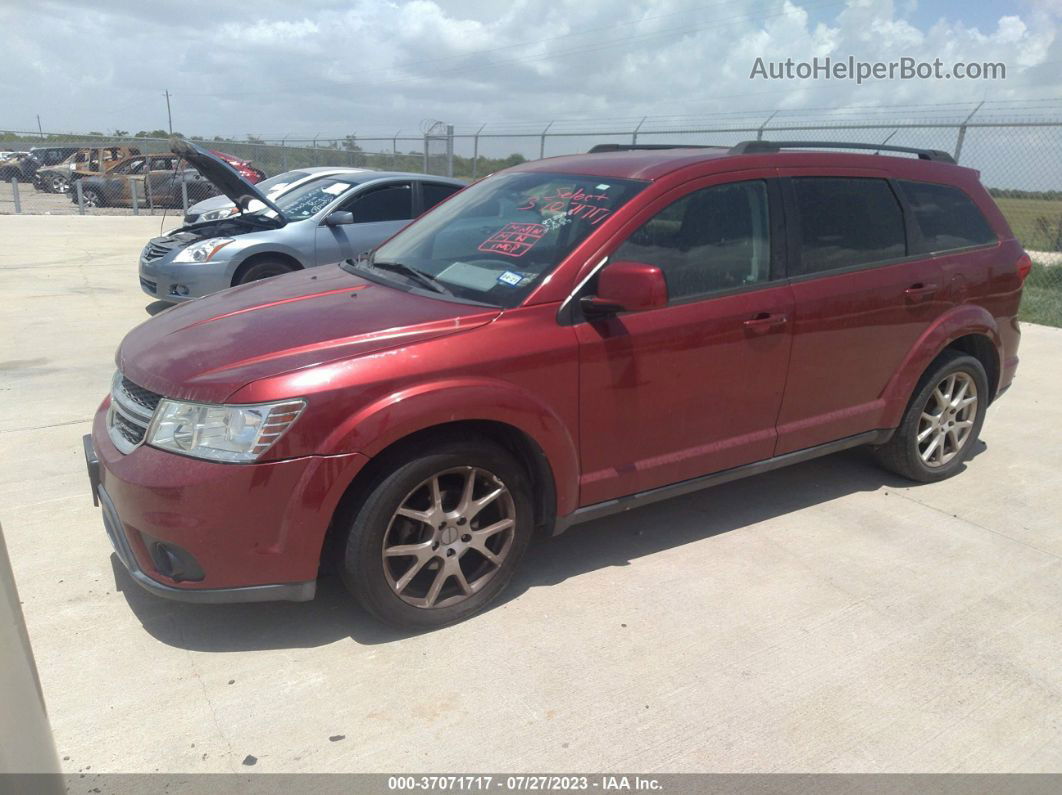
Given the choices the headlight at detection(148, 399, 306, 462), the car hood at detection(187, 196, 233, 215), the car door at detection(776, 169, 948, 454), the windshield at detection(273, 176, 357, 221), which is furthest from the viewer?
the car hood at detection(187, 196, 233, 215)

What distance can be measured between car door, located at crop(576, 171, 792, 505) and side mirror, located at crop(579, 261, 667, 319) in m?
0.08

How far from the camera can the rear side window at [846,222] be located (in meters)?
4.01

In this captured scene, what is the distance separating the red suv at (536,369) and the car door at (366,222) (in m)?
4.09

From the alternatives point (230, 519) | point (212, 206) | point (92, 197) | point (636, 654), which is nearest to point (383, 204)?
point (212, 206)

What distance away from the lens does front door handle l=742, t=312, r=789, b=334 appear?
376 centimetres

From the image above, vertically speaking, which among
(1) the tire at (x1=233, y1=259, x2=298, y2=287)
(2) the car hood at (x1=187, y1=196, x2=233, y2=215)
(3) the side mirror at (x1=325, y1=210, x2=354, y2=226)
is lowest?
(1) the tire at (x1=233, y1=259, x2=298, y2=287)

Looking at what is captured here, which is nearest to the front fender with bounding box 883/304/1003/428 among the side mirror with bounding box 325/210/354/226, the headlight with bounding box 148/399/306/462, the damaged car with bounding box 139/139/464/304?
the headlight with bounding box 148/399/306/462

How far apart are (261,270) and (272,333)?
5.21 m

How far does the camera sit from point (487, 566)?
11.0 feet

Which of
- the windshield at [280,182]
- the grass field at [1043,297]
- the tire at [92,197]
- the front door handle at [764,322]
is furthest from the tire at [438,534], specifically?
the tire at [92,197]

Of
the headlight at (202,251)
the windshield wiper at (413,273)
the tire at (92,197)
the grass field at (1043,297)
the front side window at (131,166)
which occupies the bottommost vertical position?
the tire at (92,197)

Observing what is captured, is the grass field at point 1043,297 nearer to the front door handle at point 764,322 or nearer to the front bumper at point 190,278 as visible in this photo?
the front door handle at point 764,322

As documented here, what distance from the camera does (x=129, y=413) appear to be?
10.4 feet

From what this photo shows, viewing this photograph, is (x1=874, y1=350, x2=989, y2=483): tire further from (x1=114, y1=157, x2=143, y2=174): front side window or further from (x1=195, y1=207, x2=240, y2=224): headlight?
(x1=114, y1=157, x2=143, y2=174): front side window
